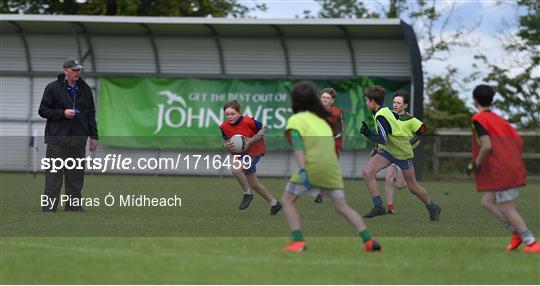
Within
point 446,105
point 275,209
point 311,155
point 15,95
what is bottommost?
point 446,105

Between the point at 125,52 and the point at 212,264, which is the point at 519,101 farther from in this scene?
the point at 212,264

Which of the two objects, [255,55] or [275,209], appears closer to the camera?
[275,209]

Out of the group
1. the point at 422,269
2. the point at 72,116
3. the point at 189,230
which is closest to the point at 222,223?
the point at 189,230

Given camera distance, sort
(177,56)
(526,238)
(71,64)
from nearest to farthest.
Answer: (526,238) → (71,64) → (177,56)

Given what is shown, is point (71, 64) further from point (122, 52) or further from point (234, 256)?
point (122, 52)

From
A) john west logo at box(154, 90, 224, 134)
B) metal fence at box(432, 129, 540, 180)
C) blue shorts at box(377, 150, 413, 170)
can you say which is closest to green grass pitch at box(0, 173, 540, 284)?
blue shorts at box(377, 150, 413, 170)

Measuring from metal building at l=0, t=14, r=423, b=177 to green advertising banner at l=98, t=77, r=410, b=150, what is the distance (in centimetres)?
27

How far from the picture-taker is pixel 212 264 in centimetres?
1126

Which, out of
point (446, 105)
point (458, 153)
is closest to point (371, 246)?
point (458, 153)

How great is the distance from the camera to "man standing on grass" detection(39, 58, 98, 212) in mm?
A: 18516

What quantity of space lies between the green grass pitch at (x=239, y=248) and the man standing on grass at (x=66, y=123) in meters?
0.67

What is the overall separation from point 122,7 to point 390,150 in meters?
31.5

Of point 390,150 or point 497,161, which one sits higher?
point 497,161

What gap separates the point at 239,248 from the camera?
41.8 ft
